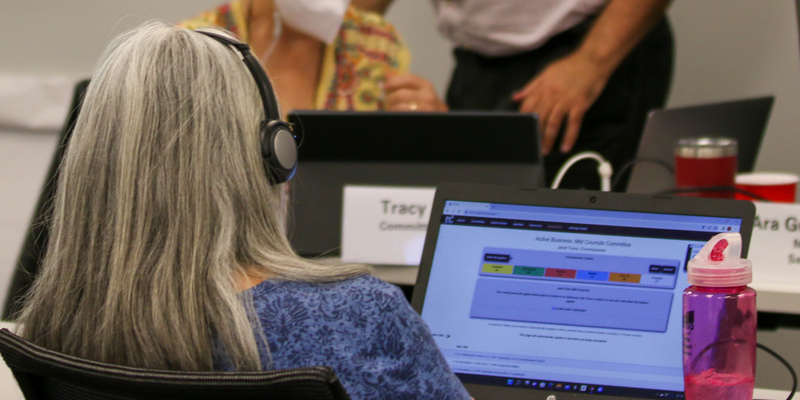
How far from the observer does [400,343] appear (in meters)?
0.60

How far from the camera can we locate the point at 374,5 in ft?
7.06

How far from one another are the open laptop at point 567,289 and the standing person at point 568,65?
34.0 inches

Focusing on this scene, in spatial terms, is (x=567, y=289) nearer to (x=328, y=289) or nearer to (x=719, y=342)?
(x=719, y=342)

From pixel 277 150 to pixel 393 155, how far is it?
582mm

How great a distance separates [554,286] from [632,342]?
0.10 m

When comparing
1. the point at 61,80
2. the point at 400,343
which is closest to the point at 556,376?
the point at 400,343

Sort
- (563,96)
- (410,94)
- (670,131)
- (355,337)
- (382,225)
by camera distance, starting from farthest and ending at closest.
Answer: (563,96) → (410,94) → (670,131) → (382,225) → (355,337)

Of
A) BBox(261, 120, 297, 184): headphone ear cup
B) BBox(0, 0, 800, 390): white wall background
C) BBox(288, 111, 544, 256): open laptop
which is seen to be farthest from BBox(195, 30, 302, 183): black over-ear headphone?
BBox(0, 0, 800, 390): white wall background

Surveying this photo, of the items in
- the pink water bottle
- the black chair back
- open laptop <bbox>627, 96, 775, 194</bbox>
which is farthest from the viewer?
open laptop <bbox>627, 96, 775, 194</bbox>

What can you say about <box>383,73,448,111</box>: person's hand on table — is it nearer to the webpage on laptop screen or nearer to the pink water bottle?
the webpage on laptop screen

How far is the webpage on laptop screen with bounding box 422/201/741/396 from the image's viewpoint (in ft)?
2.62

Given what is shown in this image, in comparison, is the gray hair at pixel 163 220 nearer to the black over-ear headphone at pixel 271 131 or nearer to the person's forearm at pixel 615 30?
the black over-ear headphone at pixel 271 131

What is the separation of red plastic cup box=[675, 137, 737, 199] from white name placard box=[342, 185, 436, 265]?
0.40 metres

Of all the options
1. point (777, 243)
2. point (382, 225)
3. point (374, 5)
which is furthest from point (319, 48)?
point (777, 243)
